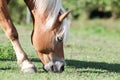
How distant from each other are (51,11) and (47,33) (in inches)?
13.5

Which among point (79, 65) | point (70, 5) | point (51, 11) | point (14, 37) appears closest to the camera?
point (51, 11)

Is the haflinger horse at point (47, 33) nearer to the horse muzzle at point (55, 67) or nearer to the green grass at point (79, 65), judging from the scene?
the horse muzzle at point (55, 67)

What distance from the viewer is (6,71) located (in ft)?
26.7

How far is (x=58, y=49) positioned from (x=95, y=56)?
11.8ft

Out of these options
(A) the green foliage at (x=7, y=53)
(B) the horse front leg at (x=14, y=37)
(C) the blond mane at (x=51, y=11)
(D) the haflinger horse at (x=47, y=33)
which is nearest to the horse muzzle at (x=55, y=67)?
(D) the haflinger horse at (x=47, y=33)

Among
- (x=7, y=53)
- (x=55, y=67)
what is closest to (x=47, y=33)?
(x=55, y=67)

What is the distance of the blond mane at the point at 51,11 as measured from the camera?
8039 millimetres

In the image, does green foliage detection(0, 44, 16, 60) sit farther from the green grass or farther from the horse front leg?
the horse front leg

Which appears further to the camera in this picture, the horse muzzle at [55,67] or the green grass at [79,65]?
the horse muzzle at [55,67]

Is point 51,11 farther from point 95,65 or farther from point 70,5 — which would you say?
point 70,5

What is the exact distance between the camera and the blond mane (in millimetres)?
8039

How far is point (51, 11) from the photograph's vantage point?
8.04 metres

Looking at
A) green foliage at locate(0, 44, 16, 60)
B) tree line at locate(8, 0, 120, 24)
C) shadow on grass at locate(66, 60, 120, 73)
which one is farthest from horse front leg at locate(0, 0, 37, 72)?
tree line at locate(8, 0, 120, 24)

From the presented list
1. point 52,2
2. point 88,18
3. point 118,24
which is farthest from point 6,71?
point 88,18
